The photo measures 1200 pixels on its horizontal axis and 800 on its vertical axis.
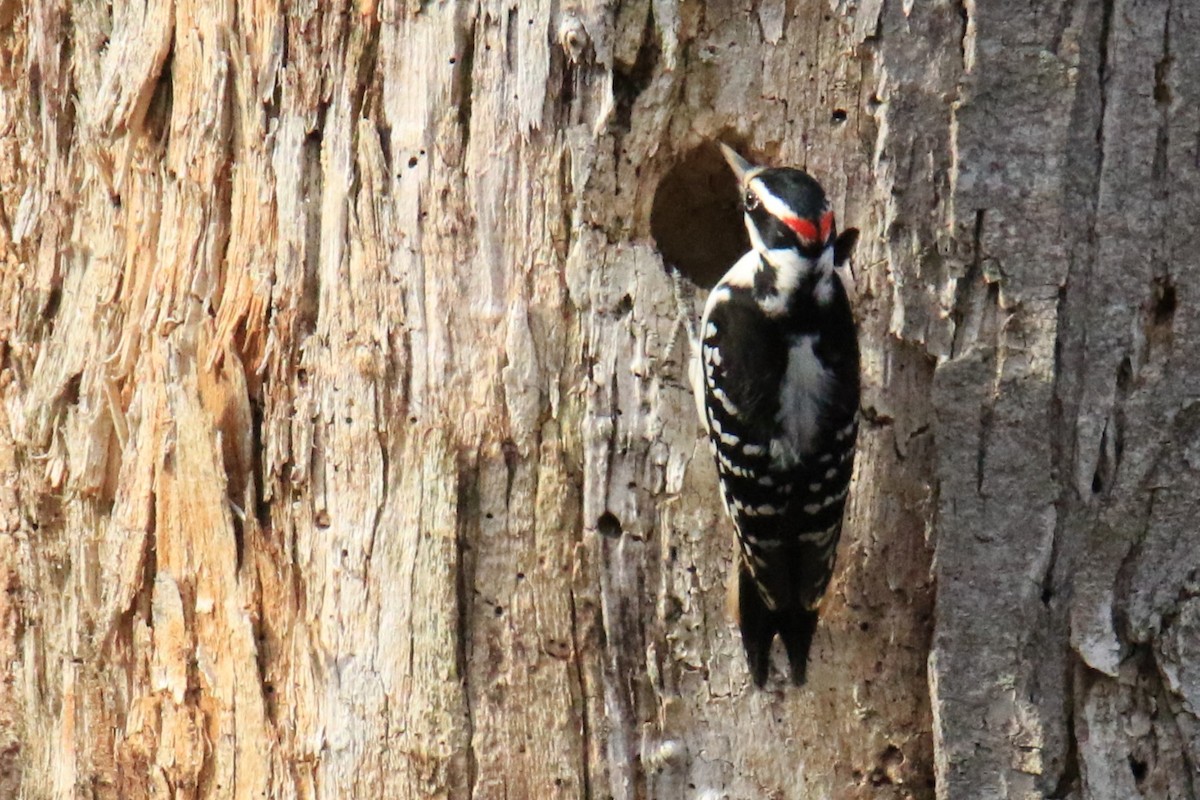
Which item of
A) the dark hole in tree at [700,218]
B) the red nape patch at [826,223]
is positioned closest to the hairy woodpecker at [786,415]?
the red nape patch at [826,223]

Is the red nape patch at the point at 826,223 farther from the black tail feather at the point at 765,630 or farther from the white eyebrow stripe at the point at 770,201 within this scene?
the black tail feather at the point at 765,630

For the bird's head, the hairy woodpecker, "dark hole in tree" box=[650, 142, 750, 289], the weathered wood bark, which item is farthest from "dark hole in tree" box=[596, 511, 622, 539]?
the bird's head

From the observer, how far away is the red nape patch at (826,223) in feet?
10.6

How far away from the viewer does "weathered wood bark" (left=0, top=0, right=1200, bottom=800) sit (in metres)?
3.13

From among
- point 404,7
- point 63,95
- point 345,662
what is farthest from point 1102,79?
point 63,95

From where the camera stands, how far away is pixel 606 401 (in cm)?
332

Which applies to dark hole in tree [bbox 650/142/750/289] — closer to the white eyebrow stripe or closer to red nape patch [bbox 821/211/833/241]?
the white eyebrow stripe

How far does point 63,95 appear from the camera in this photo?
12.8ft

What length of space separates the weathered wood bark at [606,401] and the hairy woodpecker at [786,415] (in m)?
0.09

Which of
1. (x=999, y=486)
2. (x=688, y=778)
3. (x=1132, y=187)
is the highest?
(x=1132, y=187)

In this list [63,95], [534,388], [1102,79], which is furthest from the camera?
[63,95]

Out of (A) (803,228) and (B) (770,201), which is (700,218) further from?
(A) (803,228)

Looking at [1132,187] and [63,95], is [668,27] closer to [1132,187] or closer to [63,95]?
[1132,187]

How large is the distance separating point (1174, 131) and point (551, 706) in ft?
6.51
